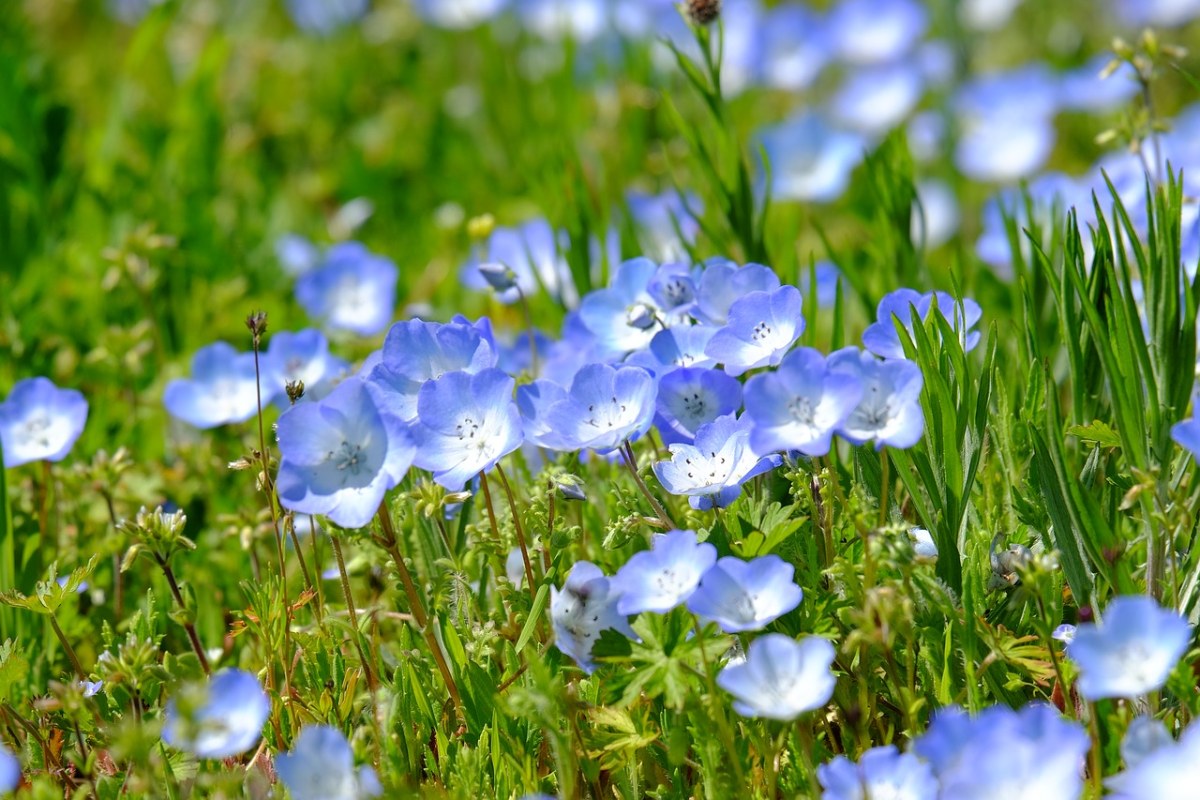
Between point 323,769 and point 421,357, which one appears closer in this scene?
point 323,769

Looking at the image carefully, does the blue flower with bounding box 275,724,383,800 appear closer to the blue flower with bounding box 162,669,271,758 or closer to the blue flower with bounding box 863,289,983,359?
the blue flower with bounding box 162,669,271,758

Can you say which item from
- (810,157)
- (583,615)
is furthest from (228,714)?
(810,157)

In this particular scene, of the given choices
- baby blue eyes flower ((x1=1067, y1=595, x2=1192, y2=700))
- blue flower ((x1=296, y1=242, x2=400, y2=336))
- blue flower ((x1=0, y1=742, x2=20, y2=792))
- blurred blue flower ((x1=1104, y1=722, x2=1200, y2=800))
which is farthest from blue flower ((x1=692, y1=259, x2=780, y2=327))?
blue flower ((x1=296, y1=242, x2=400, y2=336))

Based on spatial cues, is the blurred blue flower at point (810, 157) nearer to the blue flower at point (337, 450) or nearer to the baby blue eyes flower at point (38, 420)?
the baby blue eyes flower at point (38, 420)

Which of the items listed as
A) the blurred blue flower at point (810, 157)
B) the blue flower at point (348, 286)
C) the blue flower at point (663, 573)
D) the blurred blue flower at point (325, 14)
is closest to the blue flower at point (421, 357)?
the blue flower at point (663, 573)

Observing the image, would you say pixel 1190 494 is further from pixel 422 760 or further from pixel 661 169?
pixel 661 169

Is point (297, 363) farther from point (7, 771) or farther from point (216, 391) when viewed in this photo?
point (7, 771)
